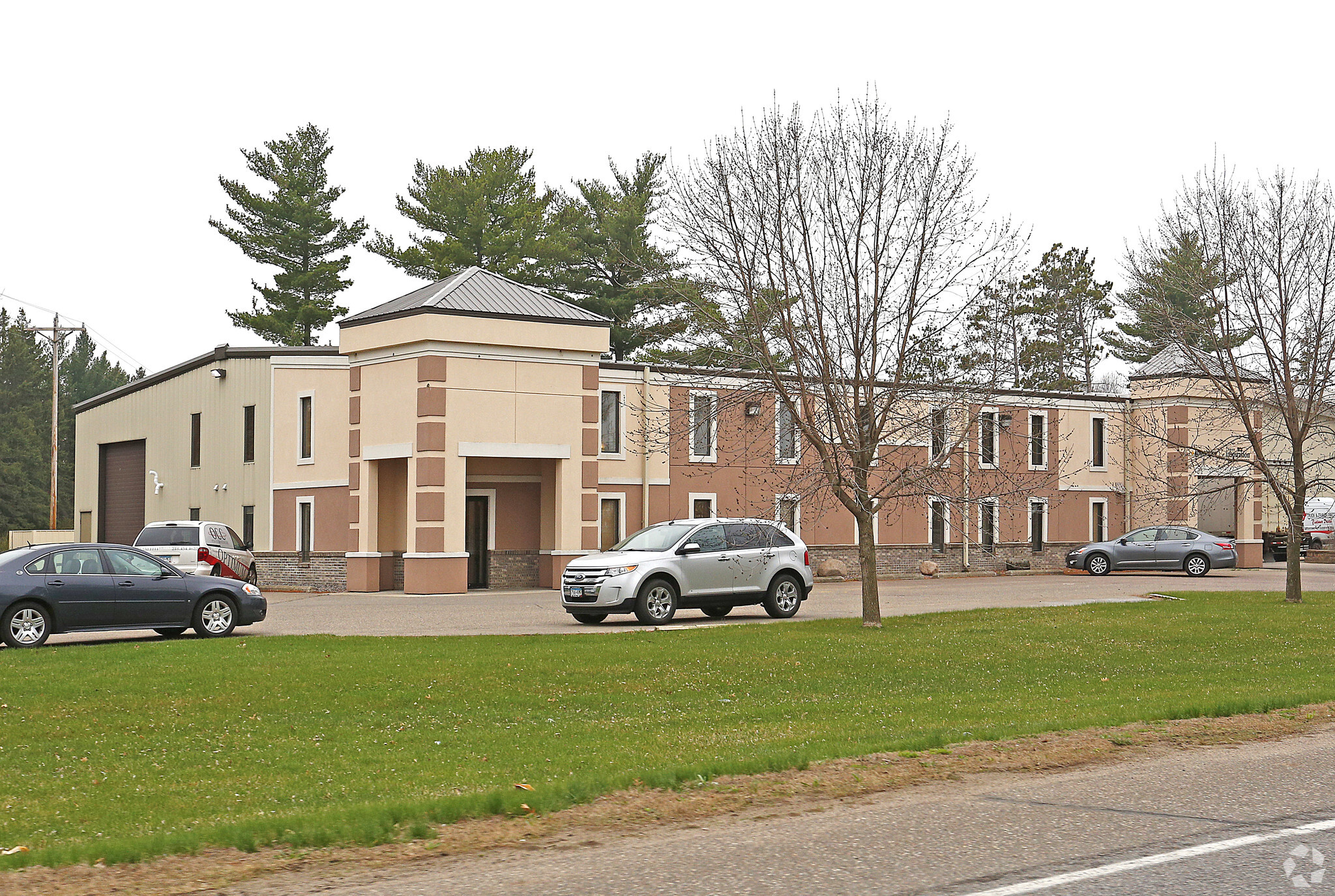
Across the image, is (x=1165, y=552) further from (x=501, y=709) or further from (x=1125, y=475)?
(x=501, y=709)

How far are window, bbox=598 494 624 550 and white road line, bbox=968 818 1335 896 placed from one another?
3388 cm

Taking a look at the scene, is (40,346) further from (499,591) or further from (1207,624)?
(1207,624)

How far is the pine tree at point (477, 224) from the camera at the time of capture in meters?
59.8

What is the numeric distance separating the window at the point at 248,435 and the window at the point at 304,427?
197 centimetres

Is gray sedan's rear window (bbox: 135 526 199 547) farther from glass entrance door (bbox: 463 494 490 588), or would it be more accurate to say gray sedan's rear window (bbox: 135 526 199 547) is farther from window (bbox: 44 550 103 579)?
window (bbox: 44 550 103 579)

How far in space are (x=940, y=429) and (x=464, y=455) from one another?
16.4 m

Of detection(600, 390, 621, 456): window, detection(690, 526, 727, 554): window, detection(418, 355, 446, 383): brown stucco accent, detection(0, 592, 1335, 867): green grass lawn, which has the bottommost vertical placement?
detection(0, 592, 1335, 867): green grass lawn

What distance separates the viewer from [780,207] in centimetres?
2175

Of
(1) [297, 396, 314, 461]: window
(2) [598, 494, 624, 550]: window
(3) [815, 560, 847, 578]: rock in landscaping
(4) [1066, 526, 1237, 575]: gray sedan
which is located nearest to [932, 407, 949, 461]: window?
(2) [598, 494, 624, 550]: window

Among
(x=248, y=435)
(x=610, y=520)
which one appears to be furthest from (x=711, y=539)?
(x=248, y=435)

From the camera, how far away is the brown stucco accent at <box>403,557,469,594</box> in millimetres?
35156

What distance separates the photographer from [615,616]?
26.6 meters

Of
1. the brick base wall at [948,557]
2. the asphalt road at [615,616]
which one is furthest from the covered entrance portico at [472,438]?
the brick base wall at [948,557]

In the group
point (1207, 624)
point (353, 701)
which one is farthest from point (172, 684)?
point (1207, 624)
